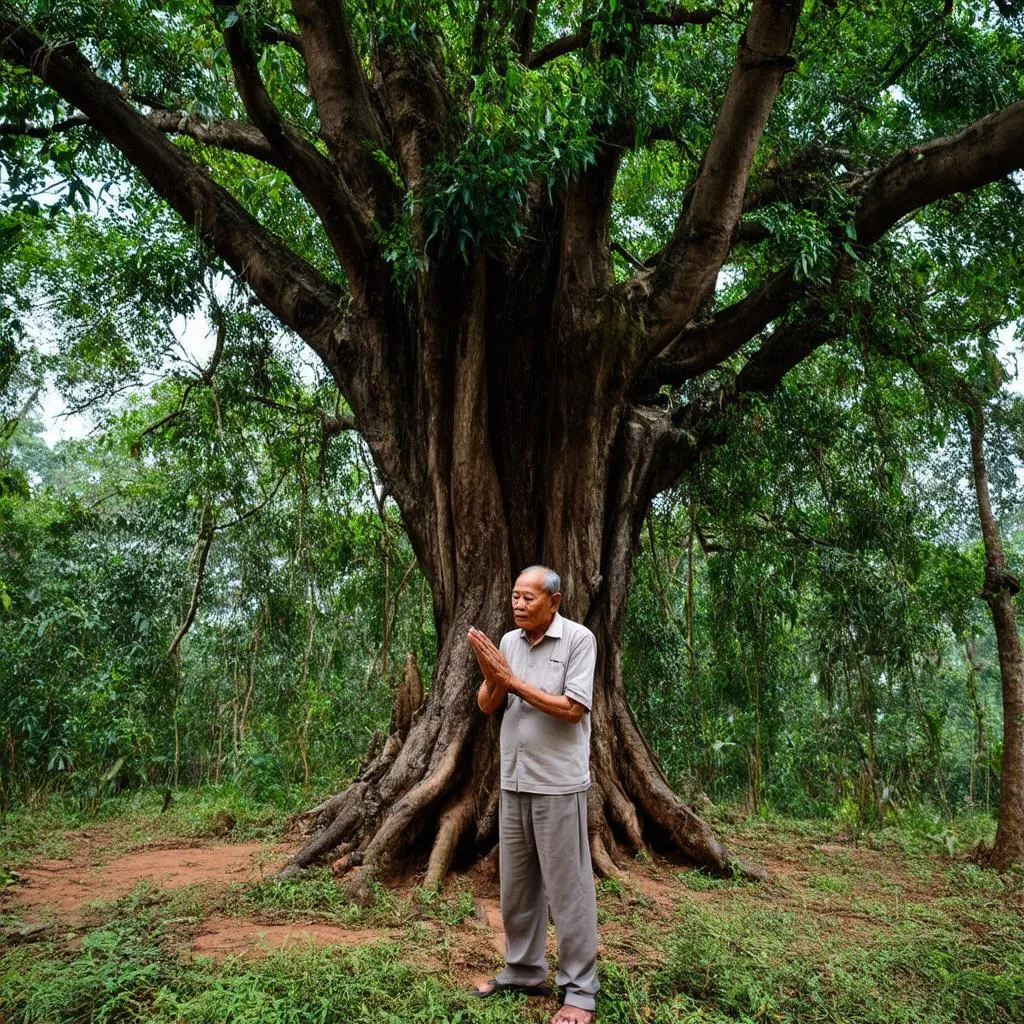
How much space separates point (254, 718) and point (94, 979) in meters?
7.85

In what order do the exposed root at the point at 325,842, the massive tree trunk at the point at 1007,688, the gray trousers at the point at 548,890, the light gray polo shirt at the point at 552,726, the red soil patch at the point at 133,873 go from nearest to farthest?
the gray trousers at the point at 548,890 → the light gray polo shirt at the point at 552,726 → the red soil patch at the point at 133,873 → the exposed root at the point at 325,842 → the massive tree trunk at the point at 1007,688

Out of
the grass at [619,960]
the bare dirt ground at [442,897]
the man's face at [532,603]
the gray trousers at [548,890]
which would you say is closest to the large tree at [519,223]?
the bare dirt ground at [442,897]

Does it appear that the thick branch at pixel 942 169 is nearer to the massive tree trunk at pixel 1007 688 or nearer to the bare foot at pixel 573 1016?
the massive tree trunk at pixel 1007 688

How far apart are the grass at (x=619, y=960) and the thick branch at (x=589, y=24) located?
5.22m

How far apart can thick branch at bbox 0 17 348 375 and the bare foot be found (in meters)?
4.20

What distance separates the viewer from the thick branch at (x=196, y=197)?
476cm

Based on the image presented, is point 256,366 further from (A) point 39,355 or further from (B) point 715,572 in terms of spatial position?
(B) point 715,572

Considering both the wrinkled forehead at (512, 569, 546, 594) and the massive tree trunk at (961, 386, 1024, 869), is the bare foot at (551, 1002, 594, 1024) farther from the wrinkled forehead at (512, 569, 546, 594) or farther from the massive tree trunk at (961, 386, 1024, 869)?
the massive tree trunk at (961, 386, 1024, 869)

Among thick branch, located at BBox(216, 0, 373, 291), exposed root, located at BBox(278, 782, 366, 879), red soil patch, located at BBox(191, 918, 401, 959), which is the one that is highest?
thick branch, located at BBox(216, 0, 373, 291)

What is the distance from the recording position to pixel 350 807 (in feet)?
15.9

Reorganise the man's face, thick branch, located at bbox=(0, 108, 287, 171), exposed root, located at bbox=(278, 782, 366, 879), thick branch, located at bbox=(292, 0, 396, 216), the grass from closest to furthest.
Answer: the grass < the man's face < exposed root, located at bbox=(278, 782, 366, 879) < thick branch, located at bbox=(292, 0, 396, 216) < thick branch, located at bbox=(0, 108, 287, 171)

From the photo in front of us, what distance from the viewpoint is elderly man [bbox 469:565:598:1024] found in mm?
2855

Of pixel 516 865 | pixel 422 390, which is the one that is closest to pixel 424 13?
pixel 422 390

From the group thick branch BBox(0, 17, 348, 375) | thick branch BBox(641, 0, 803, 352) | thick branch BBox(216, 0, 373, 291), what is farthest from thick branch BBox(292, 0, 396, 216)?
thick branch BBox(641, 0, 803, 352)
